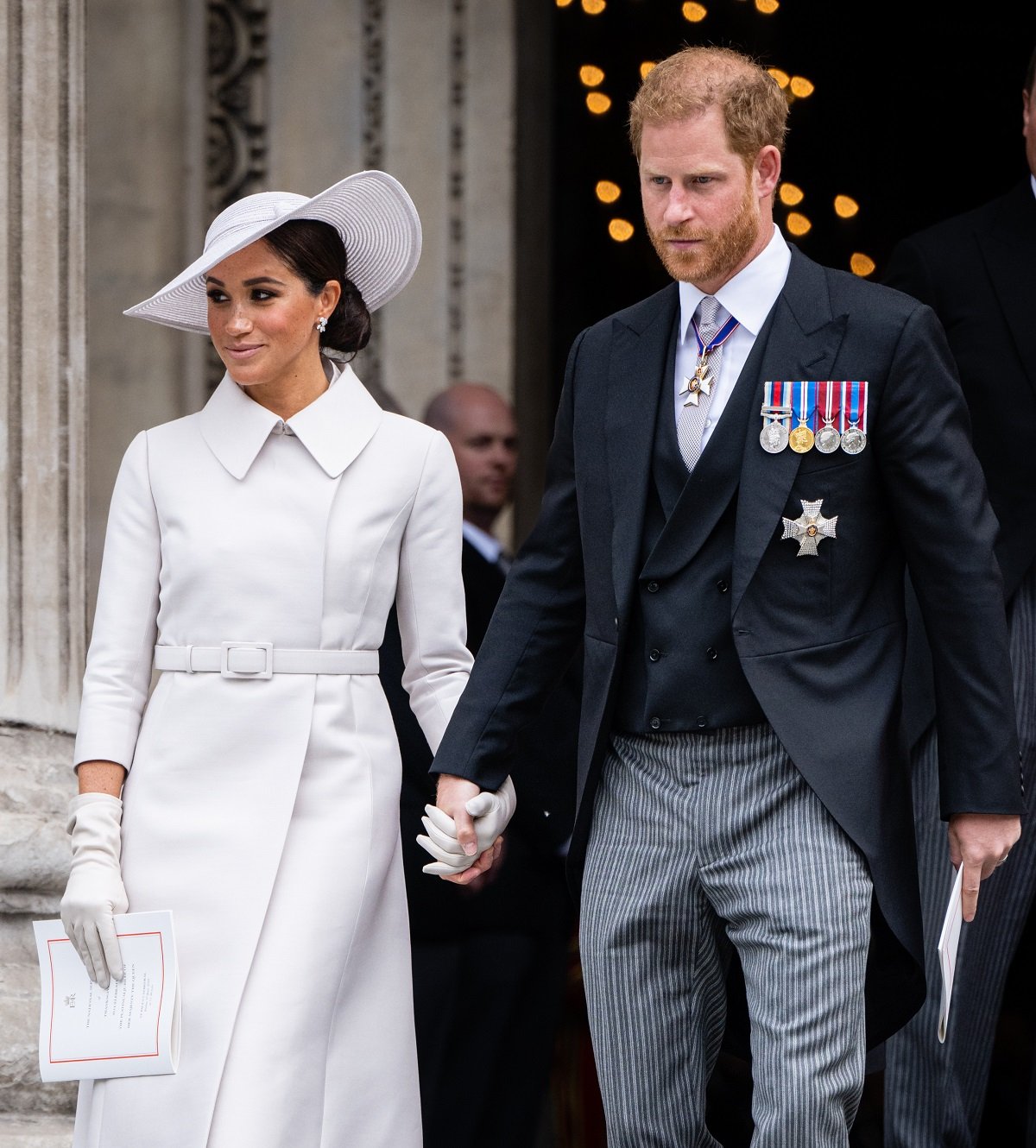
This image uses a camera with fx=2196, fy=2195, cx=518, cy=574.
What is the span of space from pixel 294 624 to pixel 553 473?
495 mm

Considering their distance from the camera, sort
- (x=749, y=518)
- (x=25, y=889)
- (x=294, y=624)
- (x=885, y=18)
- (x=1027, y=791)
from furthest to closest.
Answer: (x=885, y=18), (x=25, y=889), (x=1027, y=791), (x=294, y=624), (x=749, y=518)

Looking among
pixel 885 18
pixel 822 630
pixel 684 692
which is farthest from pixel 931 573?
pixel 885 18

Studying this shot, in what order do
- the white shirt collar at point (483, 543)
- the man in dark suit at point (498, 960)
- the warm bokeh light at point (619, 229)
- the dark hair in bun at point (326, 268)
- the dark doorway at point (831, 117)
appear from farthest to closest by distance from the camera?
1. the warm bokeh light at point (619, 229)
2. the dark doorway at point (831, 117)
3. the white shirt collar at point (483, 543)
4. the man in dark suit at point (498, 960)
5. the dark hair in bun at point (326, 268)

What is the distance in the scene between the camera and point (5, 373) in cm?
481

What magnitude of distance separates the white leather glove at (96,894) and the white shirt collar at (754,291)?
1222mm

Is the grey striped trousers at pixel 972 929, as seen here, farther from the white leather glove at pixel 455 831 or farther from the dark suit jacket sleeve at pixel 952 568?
the white leather glove at pixel 455 831

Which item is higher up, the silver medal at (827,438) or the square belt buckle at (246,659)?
the silver medal at (827,438)

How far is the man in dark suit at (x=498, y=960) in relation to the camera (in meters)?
4.57

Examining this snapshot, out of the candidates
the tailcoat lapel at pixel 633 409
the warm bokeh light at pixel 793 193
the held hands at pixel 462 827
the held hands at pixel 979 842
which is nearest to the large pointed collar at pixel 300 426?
the tailcoat lapel at pixel 633 409

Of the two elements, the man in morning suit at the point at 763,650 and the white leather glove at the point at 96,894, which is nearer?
the man in morning suit at the point at 763,650

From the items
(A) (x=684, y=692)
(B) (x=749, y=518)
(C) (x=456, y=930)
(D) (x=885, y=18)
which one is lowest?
(C) (x=456, y=930)

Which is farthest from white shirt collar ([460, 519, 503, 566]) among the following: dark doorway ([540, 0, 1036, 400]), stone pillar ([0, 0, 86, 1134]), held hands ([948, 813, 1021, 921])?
dark doorway ([540, 0, 1036, 400])

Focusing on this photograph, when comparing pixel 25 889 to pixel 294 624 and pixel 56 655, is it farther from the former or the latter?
pixel 294 624

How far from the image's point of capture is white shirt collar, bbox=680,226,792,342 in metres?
3.36
